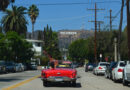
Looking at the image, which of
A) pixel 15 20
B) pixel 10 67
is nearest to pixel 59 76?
pixel 10 67

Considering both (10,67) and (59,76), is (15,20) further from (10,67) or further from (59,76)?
(59,76)

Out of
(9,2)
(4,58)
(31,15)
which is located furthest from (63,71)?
(31,15)

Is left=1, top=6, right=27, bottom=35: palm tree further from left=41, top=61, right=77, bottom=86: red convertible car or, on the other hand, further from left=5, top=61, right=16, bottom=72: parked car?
left=41, top=61, right=77, bottom=86: red convertible car

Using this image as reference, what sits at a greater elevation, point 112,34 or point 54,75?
point 112,34

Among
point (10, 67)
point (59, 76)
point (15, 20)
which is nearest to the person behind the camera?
point (59, 76)

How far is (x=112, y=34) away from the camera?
6625 centimetres

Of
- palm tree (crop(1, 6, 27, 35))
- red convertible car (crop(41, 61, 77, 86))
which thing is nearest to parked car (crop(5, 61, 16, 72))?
palm tree (crop(1, 6, 27, 35))

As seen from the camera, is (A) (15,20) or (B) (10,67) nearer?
(B) (10,67)

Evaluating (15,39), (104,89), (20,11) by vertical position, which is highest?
(20,11)

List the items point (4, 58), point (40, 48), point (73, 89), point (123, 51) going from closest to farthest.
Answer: point (73, 89) → point (4, 58) → point (123, 51) → point (40, 48)

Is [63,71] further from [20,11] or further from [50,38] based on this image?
[50,38]

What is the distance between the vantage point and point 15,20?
6225 centimetres

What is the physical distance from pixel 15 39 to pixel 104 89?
42052 millimetres

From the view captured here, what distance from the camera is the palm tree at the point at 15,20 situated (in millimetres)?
62572
